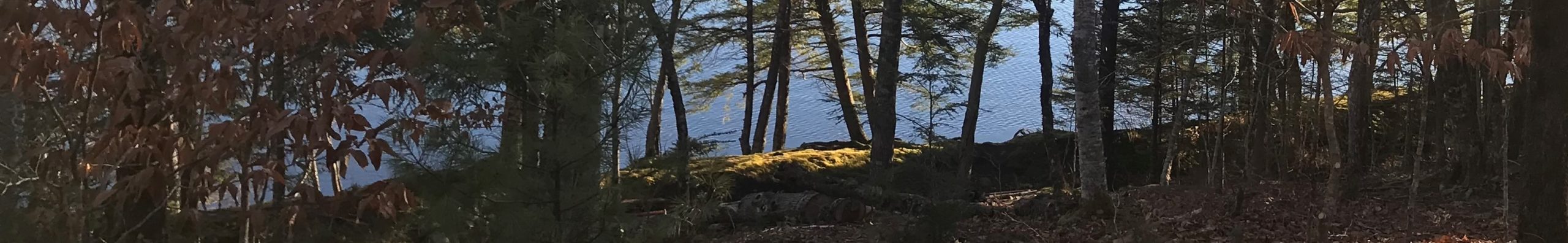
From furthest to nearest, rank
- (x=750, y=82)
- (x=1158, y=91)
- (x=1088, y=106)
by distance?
1. (x=750, y=82)
2. (x=1158, y=91)
3. (x=1088, y=106)

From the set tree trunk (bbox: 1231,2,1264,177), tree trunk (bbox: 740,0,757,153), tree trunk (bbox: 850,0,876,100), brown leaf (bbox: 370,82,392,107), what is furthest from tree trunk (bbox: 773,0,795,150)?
brown leaf (bbox: 370,82,392,107)

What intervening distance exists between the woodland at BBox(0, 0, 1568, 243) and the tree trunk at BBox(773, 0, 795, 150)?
2.20m

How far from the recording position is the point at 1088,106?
6.99 metres

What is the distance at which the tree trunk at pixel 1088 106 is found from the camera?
22.6 ft

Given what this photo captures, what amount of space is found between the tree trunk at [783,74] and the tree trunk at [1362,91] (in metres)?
6.76

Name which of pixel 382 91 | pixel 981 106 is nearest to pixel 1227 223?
pixel 382 91

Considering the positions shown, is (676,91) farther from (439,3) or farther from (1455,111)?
(439,3)

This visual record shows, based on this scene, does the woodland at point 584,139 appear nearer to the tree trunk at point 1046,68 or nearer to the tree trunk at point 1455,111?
the tree trunk at point 1455,111

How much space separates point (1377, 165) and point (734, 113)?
461 inches

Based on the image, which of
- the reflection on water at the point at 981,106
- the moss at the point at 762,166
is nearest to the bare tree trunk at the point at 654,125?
the moss at the point at 762,166

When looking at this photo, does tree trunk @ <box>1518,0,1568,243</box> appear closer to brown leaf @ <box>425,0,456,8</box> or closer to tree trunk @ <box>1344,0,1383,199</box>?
tree trunk @ <box>1344,0,1383,199</box>

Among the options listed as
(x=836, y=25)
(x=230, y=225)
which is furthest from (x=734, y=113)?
(x=230, y=225)

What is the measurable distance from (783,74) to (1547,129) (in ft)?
39.9

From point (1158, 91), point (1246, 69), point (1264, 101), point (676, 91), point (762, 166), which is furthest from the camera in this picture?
point (1158, 91)
